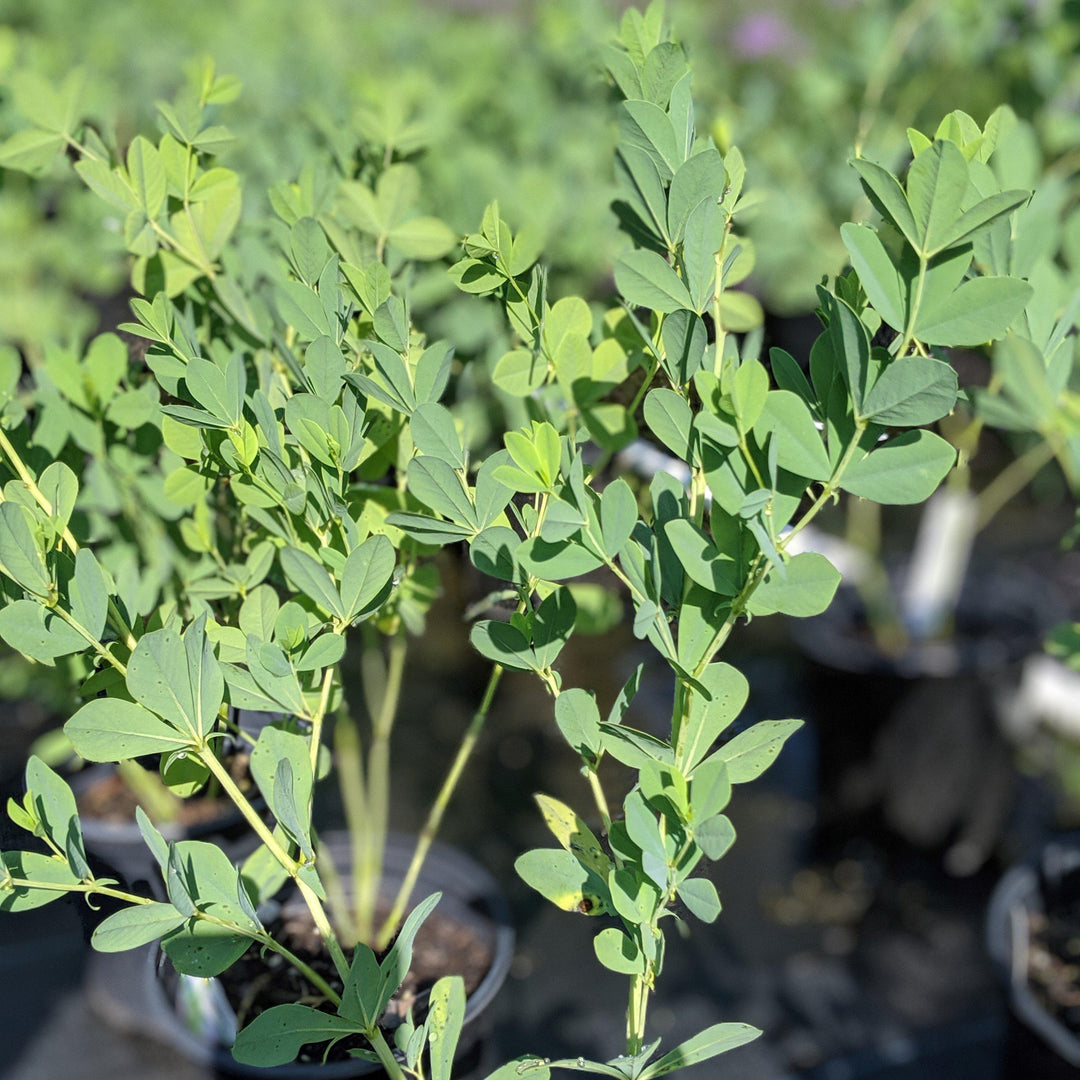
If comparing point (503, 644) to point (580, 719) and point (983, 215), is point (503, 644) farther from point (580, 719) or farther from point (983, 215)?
point (983, 215)

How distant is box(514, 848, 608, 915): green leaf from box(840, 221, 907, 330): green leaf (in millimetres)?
292

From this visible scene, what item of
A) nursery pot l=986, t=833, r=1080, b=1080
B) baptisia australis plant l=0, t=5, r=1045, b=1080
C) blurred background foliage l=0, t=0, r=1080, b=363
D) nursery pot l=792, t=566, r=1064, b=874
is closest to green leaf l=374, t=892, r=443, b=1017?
baptisia australis plant l=0, t=5, r=1045, b=1080

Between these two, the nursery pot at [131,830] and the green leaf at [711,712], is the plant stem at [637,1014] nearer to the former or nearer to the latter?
the green leaf at [711,712]

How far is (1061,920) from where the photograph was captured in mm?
1033

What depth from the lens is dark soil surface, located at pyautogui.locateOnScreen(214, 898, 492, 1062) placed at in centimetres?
74

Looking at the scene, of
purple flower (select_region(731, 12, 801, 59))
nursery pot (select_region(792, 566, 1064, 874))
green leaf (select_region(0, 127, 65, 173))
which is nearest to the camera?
green leaf (select_region(0, 127, 65, 173))

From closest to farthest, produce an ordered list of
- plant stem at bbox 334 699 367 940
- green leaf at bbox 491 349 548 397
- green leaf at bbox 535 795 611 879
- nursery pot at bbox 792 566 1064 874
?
green leaf at bbox 535 795 611 879
green leaf at bbox 491 349 548 397
plant stem at bbox 334 699 367 940
nursery pot at bbox 792 566 1064 874

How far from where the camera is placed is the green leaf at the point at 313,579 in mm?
491

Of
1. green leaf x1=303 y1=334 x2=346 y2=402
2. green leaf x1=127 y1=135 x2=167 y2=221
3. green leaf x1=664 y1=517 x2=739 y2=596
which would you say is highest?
green leaf x1=127 y1=135 x2=167 y2=221

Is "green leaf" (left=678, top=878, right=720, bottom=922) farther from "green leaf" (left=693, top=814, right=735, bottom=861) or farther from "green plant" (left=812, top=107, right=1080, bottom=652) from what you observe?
"green plant" (left=812, top=107, right=1080, bottom=652)

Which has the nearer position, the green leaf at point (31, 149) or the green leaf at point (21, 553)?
the green leaf at point (21, 553)

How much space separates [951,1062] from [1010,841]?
46 cm

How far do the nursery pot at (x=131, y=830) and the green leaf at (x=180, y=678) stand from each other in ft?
0.98

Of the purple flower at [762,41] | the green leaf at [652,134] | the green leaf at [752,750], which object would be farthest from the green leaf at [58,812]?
the purple flower at [762,41]
